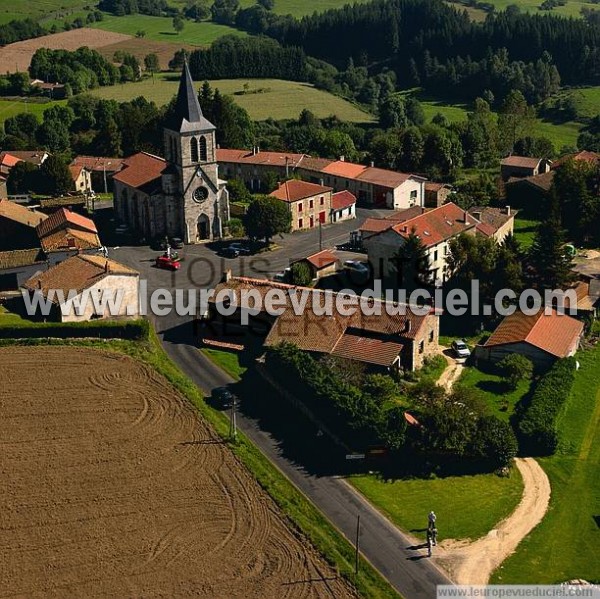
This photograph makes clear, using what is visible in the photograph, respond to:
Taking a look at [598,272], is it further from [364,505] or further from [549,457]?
[364,505]

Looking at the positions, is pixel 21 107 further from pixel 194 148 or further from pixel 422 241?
pixel 422 241

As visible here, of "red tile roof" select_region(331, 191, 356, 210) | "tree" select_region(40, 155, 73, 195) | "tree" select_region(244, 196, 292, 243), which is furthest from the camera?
"tree" select_region(40, 155, 73, 195)

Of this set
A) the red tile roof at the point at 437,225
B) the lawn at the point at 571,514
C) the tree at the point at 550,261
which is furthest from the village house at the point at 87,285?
the lawn at the point at 571,514

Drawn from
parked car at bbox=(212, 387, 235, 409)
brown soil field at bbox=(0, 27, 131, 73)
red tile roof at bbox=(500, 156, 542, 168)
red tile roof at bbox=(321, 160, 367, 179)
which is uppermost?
brown soil field at bbox=(0, 27, 131, 73)

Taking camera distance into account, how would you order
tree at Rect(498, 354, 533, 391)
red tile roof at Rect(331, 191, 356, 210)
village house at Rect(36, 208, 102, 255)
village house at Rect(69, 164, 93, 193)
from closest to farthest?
tree at Rect(498, 354, 533, 391) → village house at Rect(36, 208, 102, 255) → red tile roof at Rect(331, 191, 356, 210) → village house at Rect(69, 164, 93, 193)

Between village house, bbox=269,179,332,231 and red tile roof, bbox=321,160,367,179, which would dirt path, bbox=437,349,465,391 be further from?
red tile roof, bbox=321,160,367,179

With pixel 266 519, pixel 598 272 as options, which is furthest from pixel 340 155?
pixel 266 519

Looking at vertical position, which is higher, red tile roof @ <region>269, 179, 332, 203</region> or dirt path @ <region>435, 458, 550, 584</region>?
red tile roof @ <region>269, 179, 332, 203</region>

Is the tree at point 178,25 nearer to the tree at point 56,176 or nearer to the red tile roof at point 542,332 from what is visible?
the tree at point 56,176

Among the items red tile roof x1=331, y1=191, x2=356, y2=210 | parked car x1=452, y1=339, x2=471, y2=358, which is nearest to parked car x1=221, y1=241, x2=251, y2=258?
red tile roof x1=331, y1=191, x2=356, y2=210
